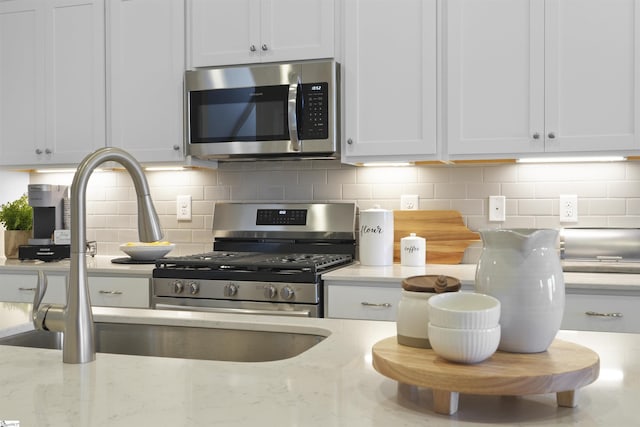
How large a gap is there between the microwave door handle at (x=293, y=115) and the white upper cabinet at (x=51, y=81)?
1.09 metres

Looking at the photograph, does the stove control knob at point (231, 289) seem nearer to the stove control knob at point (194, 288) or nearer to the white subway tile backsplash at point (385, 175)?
the stove control knob at point (194, 288)

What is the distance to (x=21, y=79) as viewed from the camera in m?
3.64

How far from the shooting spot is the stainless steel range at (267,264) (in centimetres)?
274

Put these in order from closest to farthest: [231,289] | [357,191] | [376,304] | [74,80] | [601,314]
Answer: [601,314] < [376,304] < [231,289] < [357,191] < [74,80]

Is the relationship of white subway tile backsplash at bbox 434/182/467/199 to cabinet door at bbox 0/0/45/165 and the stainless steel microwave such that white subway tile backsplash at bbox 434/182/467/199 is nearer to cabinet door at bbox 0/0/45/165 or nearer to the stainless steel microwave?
the stainless steel microwave

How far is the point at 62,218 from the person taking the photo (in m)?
3.78

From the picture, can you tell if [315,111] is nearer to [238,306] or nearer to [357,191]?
[357,191]

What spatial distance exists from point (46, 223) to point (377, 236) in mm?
→ 1937

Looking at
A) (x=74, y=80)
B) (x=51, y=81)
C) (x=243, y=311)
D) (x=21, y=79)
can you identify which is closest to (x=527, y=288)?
(x=243, y=311)

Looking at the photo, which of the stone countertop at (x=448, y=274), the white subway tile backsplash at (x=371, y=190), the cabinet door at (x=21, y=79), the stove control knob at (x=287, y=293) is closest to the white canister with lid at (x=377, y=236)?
the stone countertop at (x=448, y=274)

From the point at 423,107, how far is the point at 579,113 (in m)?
0.67

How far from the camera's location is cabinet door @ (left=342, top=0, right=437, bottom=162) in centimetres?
296

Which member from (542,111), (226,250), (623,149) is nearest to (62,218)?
(226,250)

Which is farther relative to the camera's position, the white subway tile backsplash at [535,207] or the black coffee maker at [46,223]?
the black coffee maker at [46,223]
